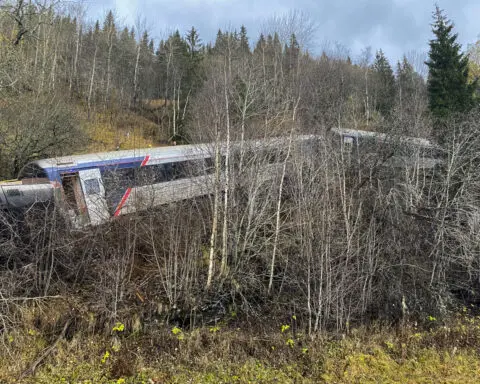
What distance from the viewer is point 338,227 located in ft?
27.3

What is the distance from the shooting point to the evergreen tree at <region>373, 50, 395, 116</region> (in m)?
35.1

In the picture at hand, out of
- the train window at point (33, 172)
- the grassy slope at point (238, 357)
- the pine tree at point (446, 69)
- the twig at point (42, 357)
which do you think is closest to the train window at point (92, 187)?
the train window at point (33, 172)

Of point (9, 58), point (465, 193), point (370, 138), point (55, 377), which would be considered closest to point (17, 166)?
point (9, 58)

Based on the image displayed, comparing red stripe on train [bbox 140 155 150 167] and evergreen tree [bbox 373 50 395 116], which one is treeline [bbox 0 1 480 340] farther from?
evergreen tree [bbox 373 50 395 116]

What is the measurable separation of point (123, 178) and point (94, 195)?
128 cm

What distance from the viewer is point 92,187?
1140 centimetres

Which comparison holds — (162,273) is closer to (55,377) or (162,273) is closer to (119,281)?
(119,281)

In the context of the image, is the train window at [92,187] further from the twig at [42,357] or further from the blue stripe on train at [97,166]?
the twig at [42,357]

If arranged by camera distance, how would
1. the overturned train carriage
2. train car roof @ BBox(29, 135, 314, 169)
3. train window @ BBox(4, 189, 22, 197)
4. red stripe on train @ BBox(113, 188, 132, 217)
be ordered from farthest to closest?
train window @ BBox(4, 189, 22, 197), train car roof @ BBox(29, 135, 314, 169), the overturned train carriage, red stripe on train @ BBox(113, 188, 132, 217)

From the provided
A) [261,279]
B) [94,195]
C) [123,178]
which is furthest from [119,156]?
[261,279]

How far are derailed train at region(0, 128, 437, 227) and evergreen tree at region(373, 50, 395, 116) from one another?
24.3 meters

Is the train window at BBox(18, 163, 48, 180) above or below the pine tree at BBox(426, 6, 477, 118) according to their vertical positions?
below

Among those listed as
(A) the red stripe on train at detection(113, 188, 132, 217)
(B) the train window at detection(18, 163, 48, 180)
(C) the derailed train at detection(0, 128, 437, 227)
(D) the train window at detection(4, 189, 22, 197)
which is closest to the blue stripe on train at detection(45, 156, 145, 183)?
(C) the derailed train at detection(0, 128, 437, 227)

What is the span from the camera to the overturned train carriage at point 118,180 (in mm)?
9672
